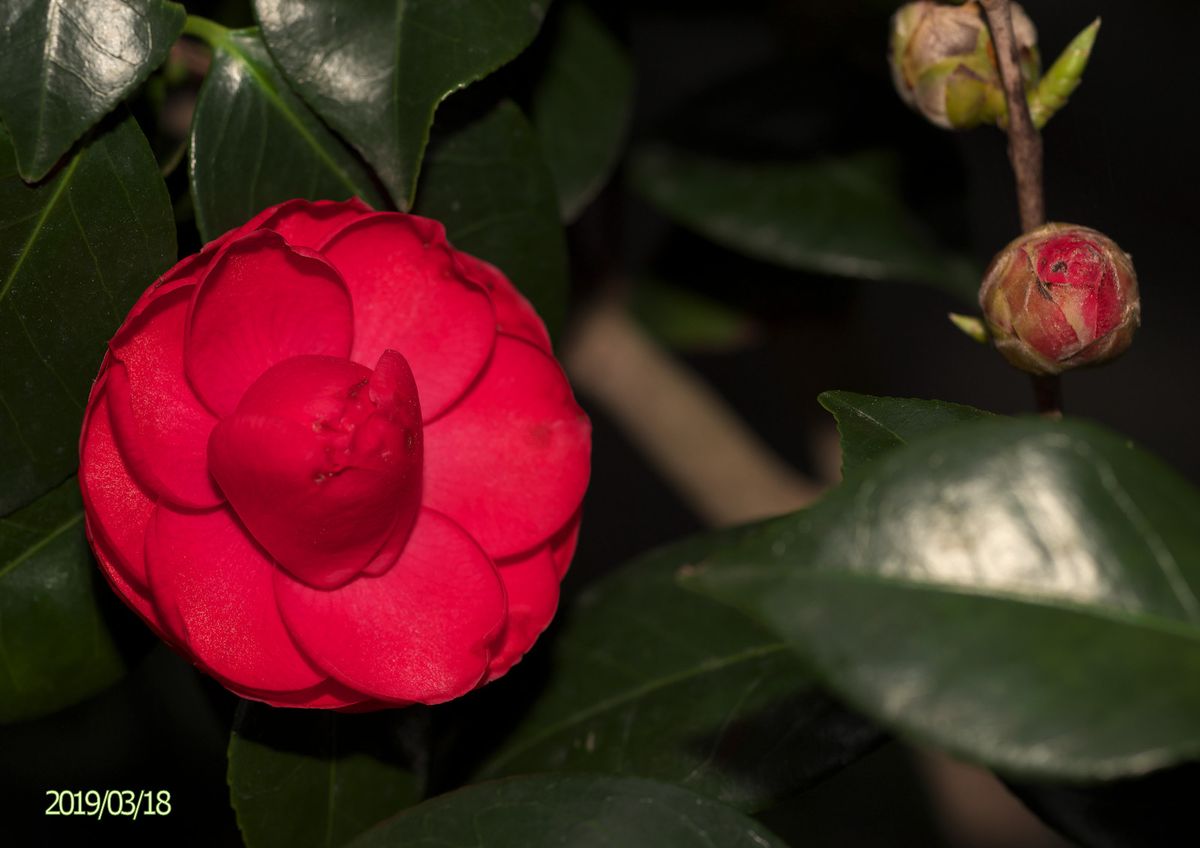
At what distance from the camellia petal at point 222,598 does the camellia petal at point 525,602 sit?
10 centimetres

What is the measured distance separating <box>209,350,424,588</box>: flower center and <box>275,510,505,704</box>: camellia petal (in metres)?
0.02

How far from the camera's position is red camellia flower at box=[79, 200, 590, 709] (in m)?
0.63

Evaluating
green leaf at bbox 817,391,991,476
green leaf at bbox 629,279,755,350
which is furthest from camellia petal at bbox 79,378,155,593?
green leaf at bbox 629,279,755,350

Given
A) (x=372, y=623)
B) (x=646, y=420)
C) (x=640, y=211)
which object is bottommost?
(x=640, y=211)

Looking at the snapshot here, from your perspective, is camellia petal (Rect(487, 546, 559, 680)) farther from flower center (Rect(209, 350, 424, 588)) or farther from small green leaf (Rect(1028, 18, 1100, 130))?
small green leaf (Rect(1028, 18, 1100, 130))

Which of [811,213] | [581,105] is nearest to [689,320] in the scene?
[811,213]

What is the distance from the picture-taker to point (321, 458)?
618 millimetres

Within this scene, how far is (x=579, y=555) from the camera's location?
220cm

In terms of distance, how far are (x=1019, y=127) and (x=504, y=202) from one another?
1.01 feet

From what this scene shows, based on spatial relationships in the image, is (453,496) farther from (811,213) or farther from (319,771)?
(811,213)

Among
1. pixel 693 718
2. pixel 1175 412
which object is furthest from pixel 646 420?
pixel 1175 412

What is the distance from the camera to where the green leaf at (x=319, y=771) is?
2.43 ft

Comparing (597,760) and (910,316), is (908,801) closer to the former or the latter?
(597,760)

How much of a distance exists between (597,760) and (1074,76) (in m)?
0.51
